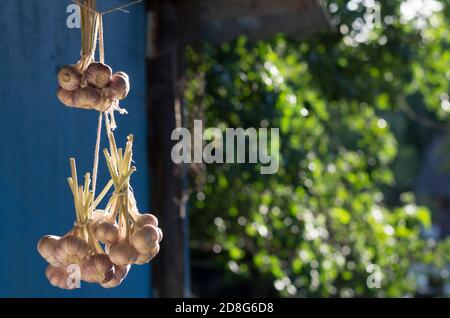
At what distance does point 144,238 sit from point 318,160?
288cm

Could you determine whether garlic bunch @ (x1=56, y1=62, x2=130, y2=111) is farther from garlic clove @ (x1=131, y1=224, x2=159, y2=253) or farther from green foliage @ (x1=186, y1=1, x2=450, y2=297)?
green foliage @ (x1=186, y1=1, x2=450, y2=297)

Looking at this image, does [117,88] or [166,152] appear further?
[166,152]

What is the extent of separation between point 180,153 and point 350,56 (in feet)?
5.82

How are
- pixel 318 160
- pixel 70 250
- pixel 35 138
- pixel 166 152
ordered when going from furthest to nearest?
pixel 318 160 < pixel 166 152 < pixel 35 138 < pixel 70 250

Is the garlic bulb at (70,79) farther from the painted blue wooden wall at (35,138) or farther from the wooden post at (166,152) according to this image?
the wooden post at (166,152)

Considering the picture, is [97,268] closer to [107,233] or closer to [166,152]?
[107,233]

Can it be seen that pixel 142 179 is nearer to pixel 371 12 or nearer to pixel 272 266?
pixel 272 266

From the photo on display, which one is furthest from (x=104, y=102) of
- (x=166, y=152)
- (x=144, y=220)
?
(x=166, y=152)

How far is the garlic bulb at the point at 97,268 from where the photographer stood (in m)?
1.73

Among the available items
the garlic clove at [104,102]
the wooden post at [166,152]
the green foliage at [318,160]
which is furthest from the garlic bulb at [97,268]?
the green foliage at [318,160]

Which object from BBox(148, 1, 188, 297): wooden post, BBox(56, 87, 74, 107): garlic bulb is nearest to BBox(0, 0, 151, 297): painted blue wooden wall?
BBox(148, 1, 188, 297): wooden post

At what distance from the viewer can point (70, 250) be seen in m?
1.71

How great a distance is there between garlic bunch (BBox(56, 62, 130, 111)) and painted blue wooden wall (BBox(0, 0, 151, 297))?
63 cm
